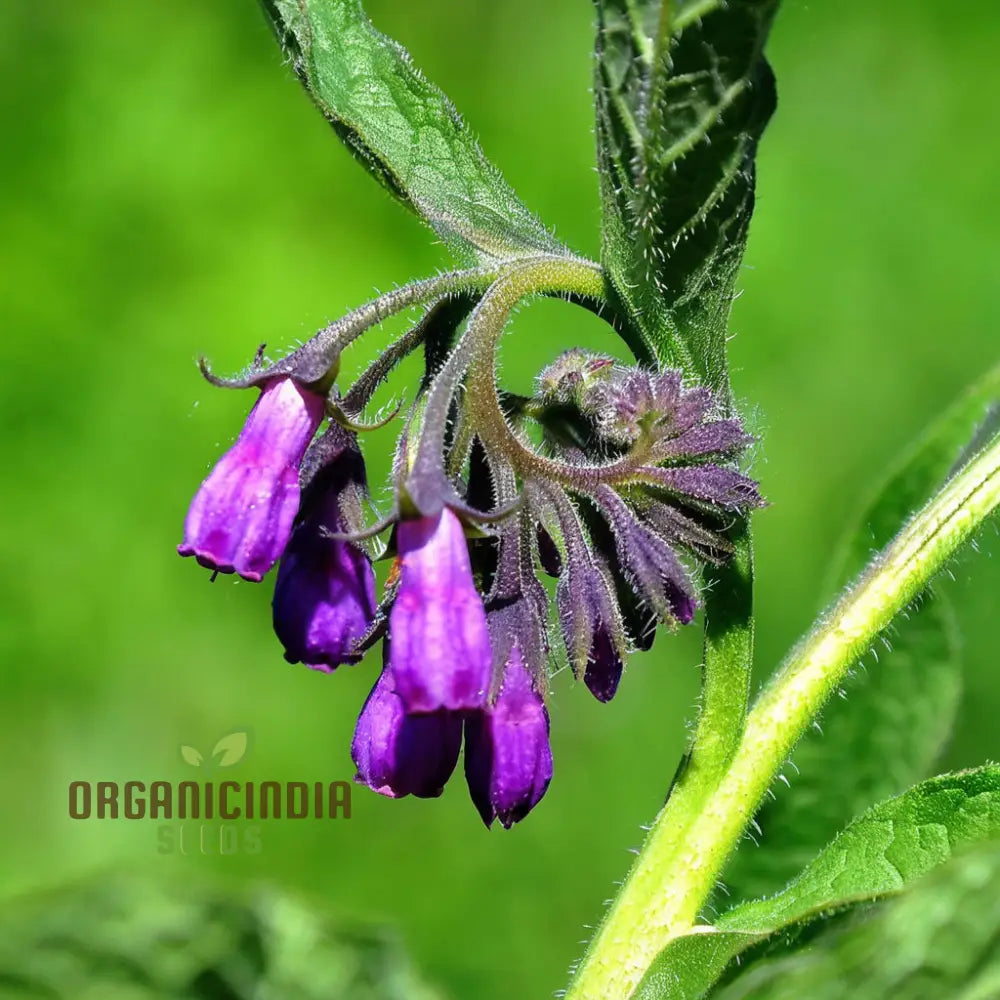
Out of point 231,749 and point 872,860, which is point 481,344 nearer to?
point 872,860

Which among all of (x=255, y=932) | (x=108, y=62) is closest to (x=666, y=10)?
(x=255, y=932)

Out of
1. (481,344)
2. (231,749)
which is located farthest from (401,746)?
(231,749)

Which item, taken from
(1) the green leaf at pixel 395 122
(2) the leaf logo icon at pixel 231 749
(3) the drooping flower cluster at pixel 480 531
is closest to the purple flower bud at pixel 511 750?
(3) the drooping flower cluster at pixel 480 531

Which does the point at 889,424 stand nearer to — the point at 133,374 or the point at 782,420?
the point at 782,420

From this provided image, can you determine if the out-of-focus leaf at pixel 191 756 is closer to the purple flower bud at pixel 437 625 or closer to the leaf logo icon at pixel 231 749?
the leaf logo icon at pixel 231 749

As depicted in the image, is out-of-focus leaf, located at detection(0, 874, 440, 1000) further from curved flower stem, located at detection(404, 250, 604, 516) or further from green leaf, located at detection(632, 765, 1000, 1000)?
curved flower stem, located at detection(404, 250, 604, 516)

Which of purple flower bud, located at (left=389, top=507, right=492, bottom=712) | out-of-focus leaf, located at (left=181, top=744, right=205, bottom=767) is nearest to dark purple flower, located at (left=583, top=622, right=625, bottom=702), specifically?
purple flower bud, located at (left=389, top=507, right=492, bottom=712)
